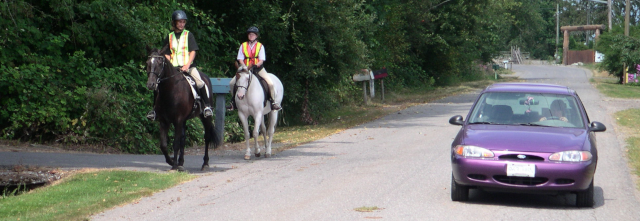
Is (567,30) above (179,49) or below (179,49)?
above

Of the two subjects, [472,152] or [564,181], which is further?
[472,152]

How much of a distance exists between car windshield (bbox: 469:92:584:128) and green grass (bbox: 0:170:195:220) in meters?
4.53

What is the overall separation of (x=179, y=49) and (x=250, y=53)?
205cm

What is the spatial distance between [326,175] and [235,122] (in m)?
8.66

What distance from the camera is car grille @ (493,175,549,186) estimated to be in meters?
8.48

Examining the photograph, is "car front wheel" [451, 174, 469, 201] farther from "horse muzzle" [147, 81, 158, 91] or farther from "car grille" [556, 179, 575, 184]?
"horse muzzle" [147, 81, 158, 91]

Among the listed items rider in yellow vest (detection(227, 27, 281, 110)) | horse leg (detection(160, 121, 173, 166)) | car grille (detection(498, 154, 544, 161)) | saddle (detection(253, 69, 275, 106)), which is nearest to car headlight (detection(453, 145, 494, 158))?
car grille (detection(498, 154, 544, 161))

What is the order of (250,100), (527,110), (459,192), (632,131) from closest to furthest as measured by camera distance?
1. (459,192)
2. (527,110)
3. (250,100)
4. (632,131)

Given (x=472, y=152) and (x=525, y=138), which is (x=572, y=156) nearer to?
(x=525, y=138)

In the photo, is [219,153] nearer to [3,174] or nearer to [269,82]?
[269,82]

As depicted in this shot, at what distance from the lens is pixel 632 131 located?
19.4 m

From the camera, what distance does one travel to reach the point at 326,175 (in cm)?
1142

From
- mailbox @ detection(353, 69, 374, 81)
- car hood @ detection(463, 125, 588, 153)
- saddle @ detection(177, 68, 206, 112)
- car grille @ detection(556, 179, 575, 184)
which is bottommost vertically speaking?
car grille @ detection(556, 179, 575, 184)

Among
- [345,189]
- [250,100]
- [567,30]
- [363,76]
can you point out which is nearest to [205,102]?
[250,100]
